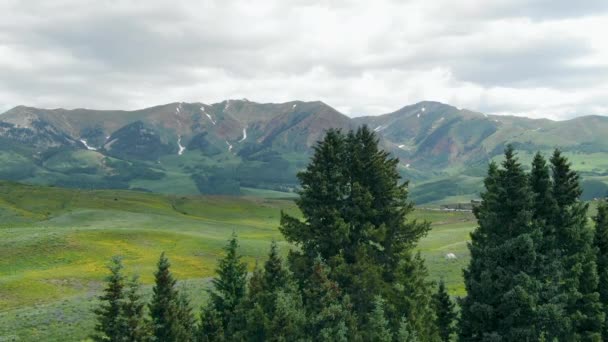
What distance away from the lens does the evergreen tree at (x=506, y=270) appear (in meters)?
30.8

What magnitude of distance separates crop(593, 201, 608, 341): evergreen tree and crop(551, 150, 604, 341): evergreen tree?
1.53 m

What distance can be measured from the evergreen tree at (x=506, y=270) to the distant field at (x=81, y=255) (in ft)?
55.4

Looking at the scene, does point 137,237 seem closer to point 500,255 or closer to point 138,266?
point 138,266

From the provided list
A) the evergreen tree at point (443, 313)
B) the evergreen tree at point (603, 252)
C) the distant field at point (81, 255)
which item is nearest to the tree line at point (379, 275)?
the evergreen tree at point (603, 252)

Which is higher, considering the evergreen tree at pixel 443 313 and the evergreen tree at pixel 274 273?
the evergreen tree at pixel 274 273

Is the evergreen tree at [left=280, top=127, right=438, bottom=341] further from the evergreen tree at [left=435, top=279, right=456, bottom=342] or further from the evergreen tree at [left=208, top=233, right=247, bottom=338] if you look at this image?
the evergreen tree at [left=435, top=279, right=456, bottom=342]

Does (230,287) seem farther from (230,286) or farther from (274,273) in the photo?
(274,273)

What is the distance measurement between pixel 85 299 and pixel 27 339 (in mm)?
14617

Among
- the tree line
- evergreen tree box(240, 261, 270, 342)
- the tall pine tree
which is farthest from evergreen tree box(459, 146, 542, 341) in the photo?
the tall pine tree

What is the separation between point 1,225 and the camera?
122 m

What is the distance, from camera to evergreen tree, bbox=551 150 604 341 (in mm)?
35656

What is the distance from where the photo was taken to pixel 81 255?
86.6 metres

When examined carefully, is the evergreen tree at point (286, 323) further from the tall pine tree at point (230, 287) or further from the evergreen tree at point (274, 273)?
the tall pine tree at point (230, 287)

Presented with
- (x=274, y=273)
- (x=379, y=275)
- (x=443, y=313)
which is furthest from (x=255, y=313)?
(x=443, y=313)
